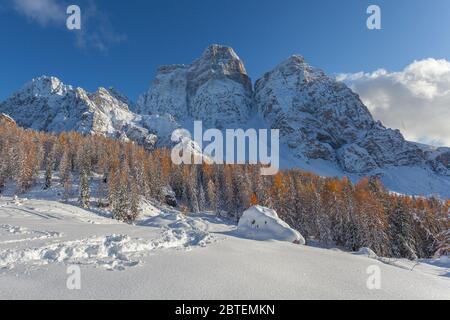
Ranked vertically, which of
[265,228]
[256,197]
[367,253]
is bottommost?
[367,253]

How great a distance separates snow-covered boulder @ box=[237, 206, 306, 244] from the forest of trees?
52.6 feet

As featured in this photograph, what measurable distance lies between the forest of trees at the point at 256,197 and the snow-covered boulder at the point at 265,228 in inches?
631

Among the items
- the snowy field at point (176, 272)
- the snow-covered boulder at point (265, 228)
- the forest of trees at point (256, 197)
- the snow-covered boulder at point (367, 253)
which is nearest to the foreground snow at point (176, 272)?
the snowy field at point (176, 272)

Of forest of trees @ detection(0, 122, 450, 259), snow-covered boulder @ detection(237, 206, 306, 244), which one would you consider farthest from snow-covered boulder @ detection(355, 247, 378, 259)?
forest of trees @ detection(0, 122, 450, 259)

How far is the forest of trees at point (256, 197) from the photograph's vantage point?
5053 centimetres

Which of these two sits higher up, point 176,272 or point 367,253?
point 176,272

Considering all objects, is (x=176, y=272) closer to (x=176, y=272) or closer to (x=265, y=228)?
(x=176, y=272)

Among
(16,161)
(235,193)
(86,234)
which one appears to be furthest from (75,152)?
(86,234)

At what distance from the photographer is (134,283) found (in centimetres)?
764

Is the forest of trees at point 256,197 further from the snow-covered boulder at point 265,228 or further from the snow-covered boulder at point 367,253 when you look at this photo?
the snow-covered boulder at point 265,228

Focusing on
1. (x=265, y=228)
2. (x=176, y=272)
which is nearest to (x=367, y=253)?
(x=265, y=228)

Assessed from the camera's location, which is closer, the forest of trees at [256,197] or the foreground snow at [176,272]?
the foreground snow at [176,272]

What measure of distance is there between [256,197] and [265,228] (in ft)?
161

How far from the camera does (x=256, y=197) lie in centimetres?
7200
